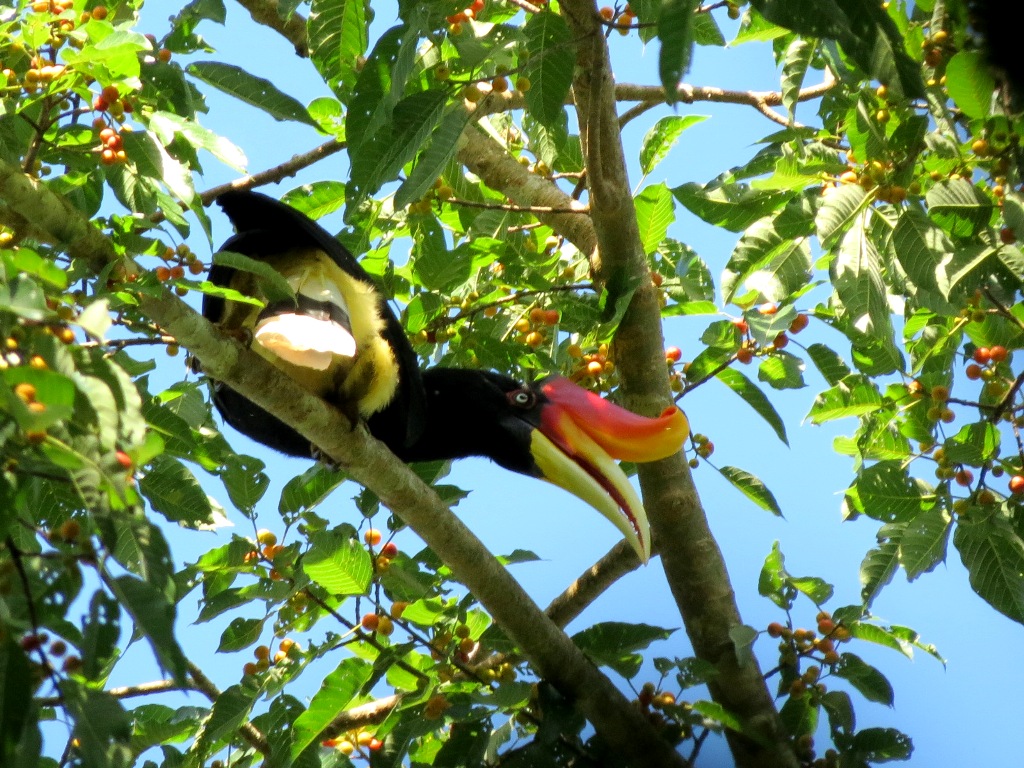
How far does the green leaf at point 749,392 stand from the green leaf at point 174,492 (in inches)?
71.9

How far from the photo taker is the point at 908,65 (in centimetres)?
202

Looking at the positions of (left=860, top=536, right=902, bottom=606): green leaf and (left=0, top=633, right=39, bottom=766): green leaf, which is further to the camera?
(left=860, top=536, right=902, bottom=606): green leaf

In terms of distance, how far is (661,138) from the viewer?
4055 millimetres

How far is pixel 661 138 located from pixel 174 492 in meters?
2.12

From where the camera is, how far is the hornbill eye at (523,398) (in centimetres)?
398

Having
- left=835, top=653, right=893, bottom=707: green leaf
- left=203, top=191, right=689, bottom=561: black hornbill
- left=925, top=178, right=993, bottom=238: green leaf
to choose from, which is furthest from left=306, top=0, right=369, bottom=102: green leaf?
left=835, top=653, right=893, bottom=707: green leaf

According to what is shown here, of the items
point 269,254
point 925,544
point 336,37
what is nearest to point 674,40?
point 336,37

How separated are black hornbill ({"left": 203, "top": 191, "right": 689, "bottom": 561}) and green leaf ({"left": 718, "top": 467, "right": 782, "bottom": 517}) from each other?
545mm

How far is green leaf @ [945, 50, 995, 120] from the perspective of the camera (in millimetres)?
2438

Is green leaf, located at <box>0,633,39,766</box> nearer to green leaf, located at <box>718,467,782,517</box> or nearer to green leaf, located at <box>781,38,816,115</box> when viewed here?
green leaf, located at <box>781,38,816,115</box>

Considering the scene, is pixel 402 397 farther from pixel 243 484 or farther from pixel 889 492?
pixel 889 492

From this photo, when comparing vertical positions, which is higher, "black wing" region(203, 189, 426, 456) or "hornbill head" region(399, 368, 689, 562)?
"black wing" region(203, 189, 426, 456)

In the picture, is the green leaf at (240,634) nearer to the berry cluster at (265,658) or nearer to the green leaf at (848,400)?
the berry cluster at (265,658)

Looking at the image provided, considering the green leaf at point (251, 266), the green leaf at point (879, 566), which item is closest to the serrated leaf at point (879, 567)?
the green leaf at point (879, 566)
